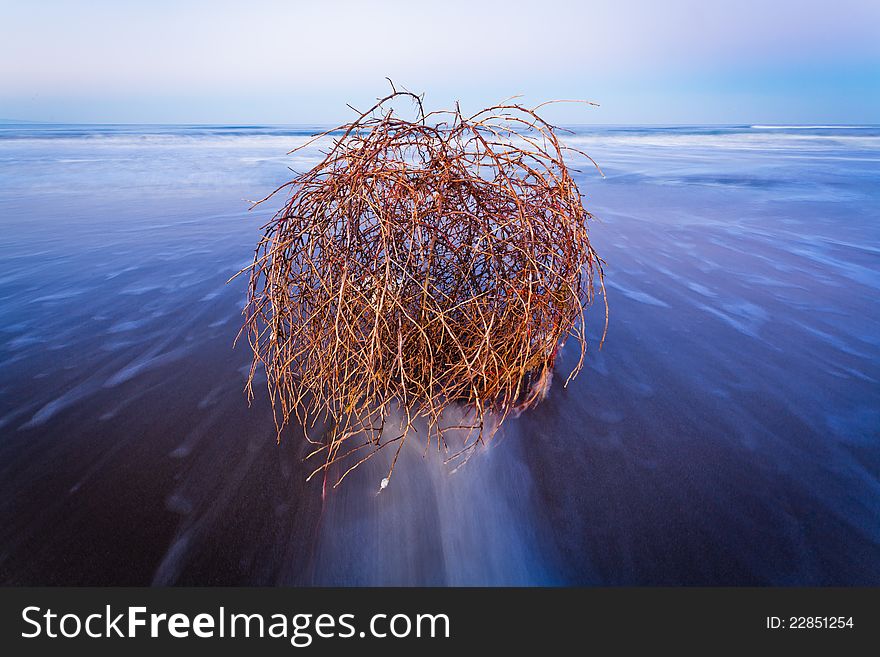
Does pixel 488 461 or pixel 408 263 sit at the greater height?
pixel 408 263

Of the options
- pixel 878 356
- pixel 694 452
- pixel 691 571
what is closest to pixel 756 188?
pixel 878 356

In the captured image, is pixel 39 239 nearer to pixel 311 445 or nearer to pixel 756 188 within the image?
pixel 311 445

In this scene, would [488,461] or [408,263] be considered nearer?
[408,263]

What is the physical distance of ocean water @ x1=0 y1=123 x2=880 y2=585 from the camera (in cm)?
185

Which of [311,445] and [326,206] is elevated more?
[326,206]

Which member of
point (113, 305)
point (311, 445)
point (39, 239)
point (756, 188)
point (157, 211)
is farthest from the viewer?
point (756, 188)

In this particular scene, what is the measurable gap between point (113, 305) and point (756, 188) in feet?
40.0

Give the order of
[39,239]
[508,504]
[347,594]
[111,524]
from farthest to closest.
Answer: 1. [39,239]
2. [508,504]
3. [111,524]
4. [347,594]

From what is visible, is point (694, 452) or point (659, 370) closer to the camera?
point (694, 452)

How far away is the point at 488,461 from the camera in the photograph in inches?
91.1

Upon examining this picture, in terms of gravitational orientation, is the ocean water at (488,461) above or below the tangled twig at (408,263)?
below

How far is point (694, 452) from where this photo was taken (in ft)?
7.75

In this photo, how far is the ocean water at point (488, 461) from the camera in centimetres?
185

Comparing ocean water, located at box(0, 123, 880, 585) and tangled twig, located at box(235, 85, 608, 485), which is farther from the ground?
tangled twig, located at box(235, 85, 608, 485)
